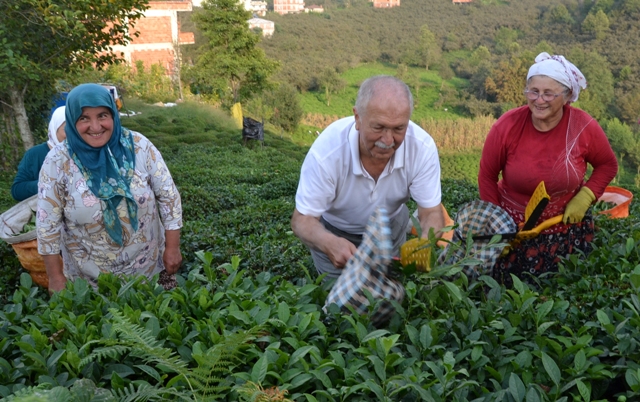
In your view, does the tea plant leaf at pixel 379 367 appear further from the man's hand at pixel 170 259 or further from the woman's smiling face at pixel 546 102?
the woman's smiling face at pixel 546 102

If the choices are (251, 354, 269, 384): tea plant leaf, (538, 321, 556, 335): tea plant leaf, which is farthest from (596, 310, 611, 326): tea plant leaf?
(251, 354, 269, 384): tea plant leaf

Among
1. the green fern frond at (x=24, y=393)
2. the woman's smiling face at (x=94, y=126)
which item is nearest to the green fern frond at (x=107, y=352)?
the green fern frond at (x=24, y=393)

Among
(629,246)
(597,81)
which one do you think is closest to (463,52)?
(597,81)

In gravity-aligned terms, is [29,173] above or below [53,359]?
above

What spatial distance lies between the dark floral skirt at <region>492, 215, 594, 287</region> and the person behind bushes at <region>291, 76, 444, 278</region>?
60 centimetres

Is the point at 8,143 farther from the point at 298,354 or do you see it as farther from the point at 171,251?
the point at 298,354

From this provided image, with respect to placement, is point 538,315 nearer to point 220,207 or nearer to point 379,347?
point 379,347

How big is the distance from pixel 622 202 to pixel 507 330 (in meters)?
2.95

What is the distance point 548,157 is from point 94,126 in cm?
231

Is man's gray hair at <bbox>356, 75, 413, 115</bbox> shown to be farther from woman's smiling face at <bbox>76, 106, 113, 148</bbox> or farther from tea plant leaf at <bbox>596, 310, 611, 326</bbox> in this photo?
woman's smiling face at <bbox>76, 106, 113, 148</bbox>

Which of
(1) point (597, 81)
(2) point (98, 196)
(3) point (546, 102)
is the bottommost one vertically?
(1) point (597, 81)

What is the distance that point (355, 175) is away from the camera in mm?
2674

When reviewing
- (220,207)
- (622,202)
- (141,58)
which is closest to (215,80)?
(141,58)

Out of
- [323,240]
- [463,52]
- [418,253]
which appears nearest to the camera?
[418,253]
